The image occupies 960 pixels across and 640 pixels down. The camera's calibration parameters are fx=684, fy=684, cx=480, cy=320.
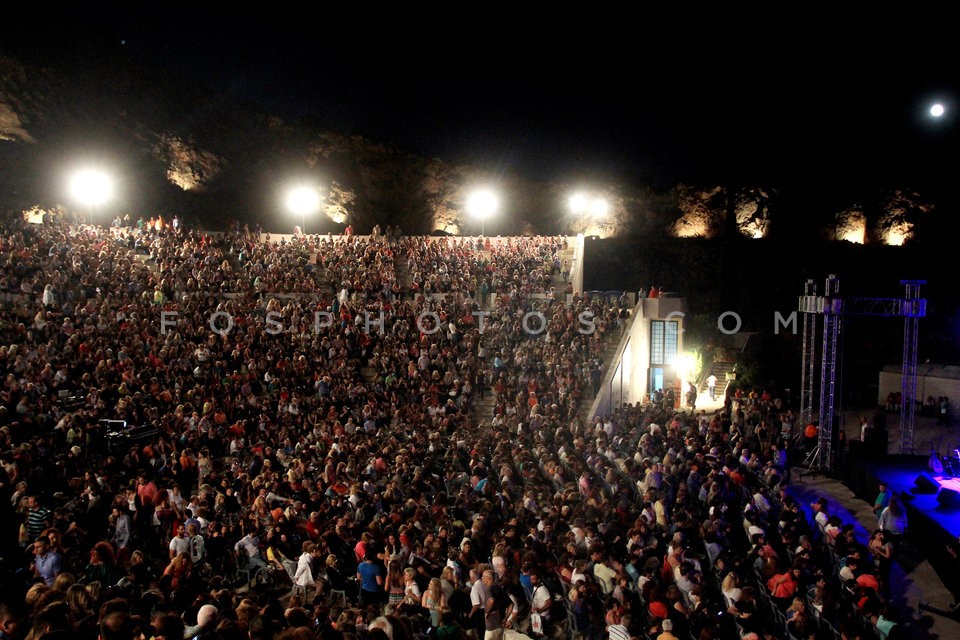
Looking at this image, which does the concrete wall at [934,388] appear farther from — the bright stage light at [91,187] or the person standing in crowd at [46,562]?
the bright stage light at [91,187]

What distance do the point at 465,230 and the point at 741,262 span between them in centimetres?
1628

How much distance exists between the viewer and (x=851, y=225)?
4125 centimetres

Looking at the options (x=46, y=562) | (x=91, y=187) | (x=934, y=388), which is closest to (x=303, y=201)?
(x=91, y=187)

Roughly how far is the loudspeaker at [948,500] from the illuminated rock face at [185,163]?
37.3 m

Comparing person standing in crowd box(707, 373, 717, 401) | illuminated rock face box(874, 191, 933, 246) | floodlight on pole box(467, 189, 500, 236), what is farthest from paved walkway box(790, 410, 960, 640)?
floodlight on pole box(467, 189, 500, 236)

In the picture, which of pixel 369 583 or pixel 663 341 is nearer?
pixel 369 583

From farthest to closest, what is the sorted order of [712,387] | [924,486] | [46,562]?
1. [712,387]
2. [924,486]
3. [46,562]

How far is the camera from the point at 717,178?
42562 millimetres

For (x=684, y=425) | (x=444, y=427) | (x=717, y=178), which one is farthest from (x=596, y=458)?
(x=717, y=178)

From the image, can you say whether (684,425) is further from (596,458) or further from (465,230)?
(465,230)

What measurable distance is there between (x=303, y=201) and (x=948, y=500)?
34.2 m

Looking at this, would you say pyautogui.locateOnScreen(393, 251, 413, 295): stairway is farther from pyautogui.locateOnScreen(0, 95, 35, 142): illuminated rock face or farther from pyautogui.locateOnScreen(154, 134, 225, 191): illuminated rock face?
pyautogui.locateOnScreen(0, 95, 35, 142): illuminated rock face

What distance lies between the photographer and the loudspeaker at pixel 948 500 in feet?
40.0

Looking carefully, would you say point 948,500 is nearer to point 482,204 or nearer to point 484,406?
point 484,406
